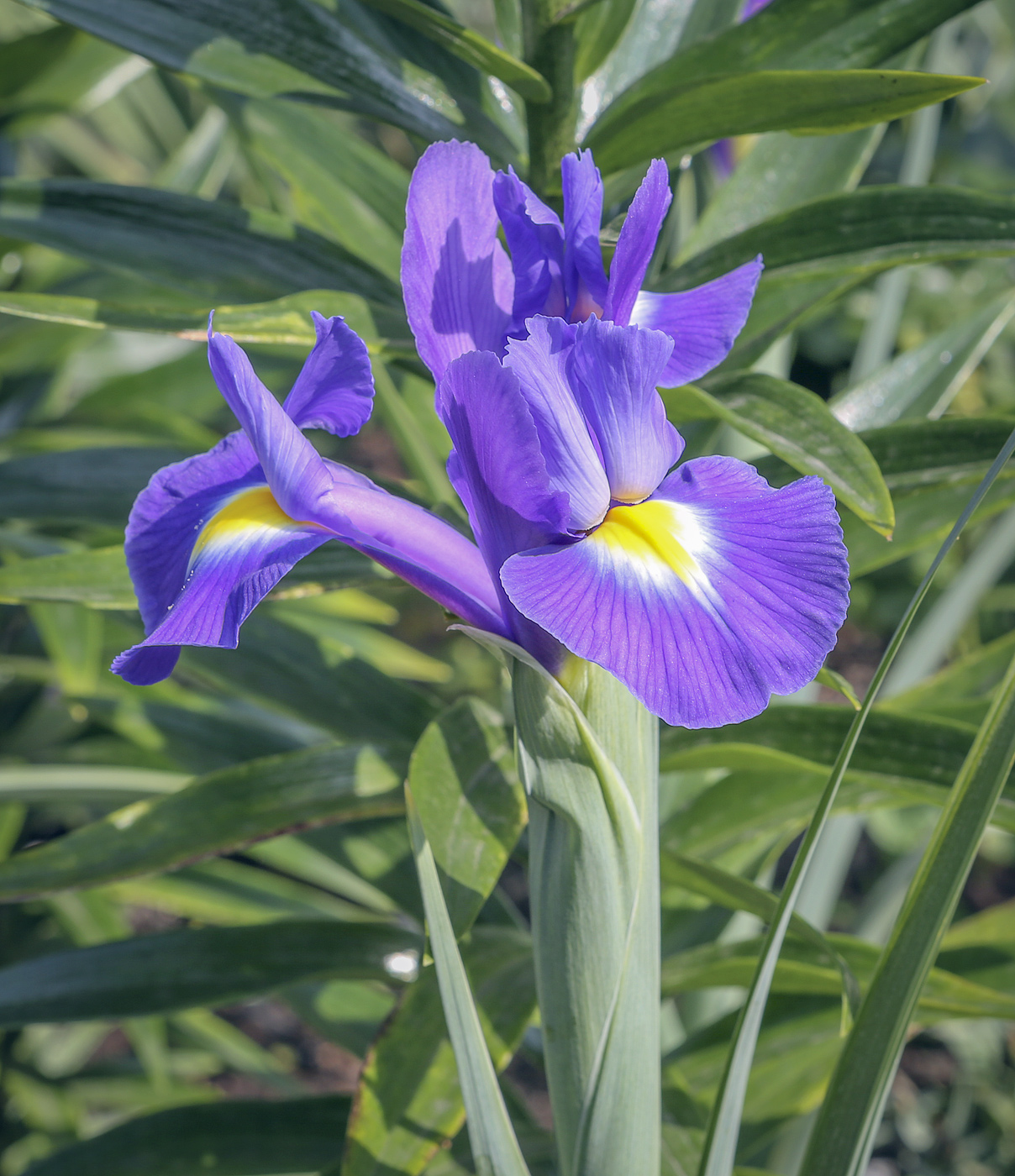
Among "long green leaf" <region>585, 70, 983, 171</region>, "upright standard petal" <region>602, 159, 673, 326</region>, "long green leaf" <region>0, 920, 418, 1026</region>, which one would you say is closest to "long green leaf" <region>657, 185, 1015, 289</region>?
"long green leaf" <region>585, 70, 983, 171</region>

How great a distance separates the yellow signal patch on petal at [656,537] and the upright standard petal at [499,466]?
22 millimetres

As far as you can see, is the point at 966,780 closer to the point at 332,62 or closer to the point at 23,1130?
the point at 332,62

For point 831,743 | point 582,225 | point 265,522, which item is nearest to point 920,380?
point 831,743

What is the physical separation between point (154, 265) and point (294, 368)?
1.34 feet

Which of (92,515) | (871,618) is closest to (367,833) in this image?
(92,515)

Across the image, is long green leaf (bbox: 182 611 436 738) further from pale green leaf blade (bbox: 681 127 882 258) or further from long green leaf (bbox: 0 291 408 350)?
pale green leaf blade (bbox: 681 127 882 258)

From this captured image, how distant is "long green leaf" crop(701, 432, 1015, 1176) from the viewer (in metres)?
0.37

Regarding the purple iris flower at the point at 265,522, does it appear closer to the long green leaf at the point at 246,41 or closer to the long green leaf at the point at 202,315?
the long green leaf at the point at 202,315

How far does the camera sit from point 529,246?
40 centimetres

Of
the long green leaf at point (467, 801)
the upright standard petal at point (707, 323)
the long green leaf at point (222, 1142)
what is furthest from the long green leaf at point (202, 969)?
the upright standard petal at point (707, 323)

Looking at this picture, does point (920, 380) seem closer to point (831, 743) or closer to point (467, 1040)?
point (831, 743)

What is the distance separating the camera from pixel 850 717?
55cm

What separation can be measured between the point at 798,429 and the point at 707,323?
0.07m

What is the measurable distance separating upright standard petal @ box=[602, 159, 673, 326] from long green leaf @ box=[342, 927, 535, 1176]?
0.37 m
